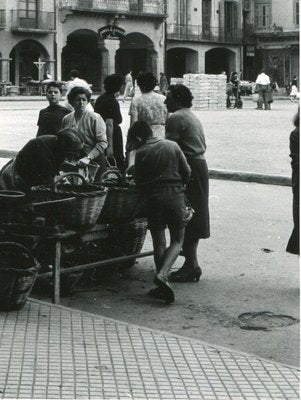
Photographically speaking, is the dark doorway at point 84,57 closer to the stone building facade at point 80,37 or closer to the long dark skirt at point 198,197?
the stone building facade at point 80,37

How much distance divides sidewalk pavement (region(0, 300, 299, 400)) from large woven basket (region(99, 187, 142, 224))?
1330 millimetres

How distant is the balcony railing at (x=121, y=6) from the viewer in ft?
187

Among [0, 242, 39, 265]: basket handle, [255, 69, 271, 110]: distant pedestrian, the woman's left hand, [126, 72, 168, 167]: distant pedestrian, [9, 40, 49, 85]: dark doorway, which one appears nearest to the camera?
[0, 242, 39, 265]: basket handle

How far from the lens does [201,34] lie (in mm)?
64562

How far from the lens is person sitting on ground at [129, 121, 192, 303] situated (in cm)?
699

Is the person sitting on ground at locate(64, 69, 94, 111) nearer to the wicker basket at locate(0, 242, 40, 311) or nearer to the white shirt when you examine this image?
the wicker basket at locate(0, 242, 40, 311)

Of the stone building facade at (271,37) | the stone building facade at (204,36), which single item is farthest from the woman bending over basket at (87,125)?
the stone building facade at (271,37)

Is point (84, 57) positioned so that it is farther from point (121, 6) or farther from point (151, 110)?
point (151, 110)

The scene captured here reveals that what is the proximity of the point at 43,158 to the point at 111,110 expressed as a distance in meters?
4.69

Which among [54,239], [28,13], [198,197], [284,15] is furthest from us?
[284,15]

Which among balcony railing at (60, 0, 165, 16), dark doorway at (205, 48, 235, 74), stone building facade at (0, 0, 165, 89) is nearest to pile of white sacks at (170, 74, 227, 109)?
stone building facade at (0, 0, 165, 89)

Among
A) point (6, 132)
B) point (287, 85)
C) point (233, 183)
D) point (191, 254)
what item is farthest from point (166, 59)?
point (191, 254)

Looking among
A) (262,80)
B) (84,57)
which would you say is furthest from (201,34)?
(262,80)

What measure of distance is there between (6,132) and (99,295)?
630 inches
